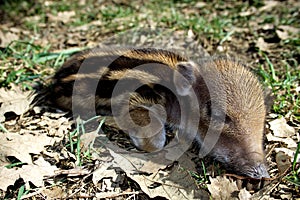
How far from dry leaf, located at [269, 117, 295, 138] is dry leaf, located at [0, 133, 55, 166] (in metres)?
2.13

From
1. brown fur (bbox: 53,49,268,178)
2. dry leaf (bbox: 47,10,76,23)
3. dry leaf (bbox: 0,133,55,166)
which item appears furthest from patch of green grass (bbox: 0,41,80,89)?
dry leaf (bbox: 47,10,76,23)

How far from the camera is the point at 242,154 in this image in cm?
356

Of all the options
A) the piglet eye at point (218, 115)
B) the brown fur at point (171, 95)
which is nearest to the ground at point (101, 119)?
the brown fur at point (171, 95)

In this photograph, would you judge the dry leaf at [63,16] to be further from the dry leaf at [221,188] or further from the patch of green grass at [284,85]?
the dry leaf at [221,188]

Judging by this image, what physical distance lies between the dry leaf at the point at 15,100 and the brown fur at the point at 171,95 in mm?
338

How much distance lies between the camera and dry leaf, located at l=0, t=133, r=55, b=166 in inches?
152

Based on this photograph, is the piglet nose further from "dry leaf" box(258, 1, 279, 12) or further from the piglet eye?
"dry leaf" box(258, 1, 279, 12)

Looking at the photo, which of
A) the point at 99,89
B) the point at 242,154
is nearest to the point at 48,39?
the point at 99,89

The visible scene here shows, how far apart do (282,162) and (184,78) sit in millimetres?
1160

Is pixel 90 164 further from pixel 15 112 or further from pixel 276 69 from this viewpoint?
pixel 276 69

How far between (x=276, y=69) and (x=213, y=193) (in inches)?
90.9

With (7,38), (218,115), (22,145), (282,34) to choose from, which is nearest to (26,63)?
(7,38)

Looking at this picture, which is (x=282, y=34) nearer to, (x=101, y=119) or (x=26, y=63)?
(x=101, y=119)

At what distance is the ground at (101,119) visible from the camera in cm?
364
